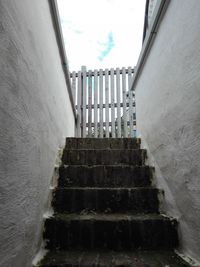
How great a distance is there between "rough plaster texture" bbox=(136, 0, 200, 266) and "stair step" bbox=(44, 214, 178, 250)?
0.12m

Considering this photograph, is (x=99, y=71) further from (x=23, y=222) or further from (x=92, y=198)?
(x=23, y=222)

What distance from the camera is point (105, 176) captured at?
63.7 inches

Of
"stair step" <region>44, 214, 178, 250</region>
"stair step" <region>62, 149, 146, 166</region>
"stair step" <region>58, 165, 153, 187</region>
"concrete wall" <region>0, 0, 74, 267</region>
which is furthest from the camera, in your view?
"stair step" <region>62, 149, 146, 166</region>

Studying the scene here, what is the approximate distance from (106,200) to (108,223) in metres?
0.23

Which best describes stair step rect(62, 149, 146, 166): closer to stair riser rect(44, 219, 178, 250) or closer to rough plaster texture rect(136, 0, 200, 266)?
rough plaster texture rect(136, 0, 200, 266)

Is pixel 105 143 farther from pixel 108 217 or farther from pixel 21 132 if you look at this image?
pixel 21 132

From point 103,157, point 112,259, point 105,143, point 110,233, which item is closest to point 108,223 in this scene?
point 110,233

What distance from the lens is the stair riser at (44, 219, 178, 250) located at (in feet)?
3.76

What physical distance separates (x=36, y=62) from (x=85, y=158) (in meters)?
1.07

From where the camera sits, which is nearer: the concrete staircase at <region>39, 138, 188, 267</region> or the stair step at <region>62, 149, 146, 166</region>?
the concrete staircase at <region>39, 138, 188, 267</region>

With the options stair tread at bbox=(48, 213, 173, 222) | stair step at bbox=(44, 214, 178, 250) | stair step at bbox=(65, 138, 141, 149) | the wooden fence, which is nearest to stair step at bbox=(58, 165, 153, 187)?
stair tread at bbox=(48, 213, 173, 222)

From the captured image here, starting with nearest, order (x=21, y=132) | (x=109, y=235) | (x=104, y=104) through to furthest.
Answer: (x=21, y=132) < (x=109, y=235) < (x=104, y=104)

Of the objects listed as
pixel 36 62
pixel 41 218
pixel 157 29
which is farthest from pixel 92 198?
pixel 157 29

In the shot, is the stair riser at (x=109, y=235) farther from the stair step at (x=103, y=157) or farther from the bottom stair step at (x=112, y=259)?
the stair step at (x=103, y=157)
